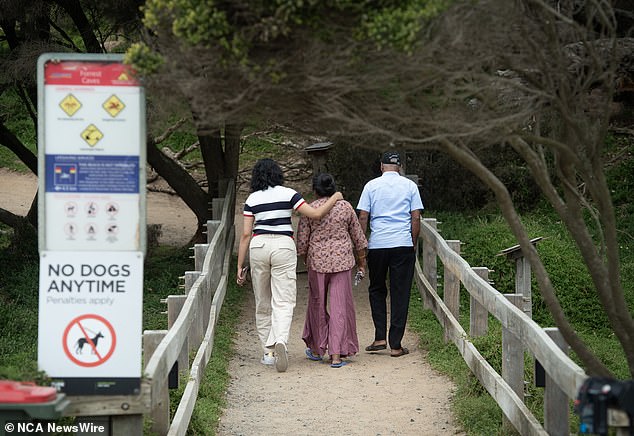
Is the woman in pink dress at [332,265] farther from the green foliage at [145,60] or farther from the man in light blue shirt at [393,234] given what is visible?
the green foliage at [145,60]

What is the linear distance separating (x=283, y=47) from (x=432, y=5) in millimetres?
659

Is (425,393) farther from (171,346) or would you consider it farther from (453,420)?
(171,346)

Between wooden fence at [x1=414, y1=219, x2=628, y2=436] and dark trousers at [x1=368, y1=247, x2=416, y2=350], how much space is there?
0.42 meters

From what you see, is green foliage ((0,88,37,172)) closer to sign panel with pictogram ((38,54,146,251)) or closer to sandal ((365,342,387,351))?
sandal ((365,342,387,351))

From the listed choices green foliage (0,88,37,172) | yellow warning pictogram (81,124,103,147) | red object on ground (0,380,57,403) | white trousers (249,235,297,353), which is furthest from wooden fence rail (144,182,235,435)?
green foliage (0,88,37,172)

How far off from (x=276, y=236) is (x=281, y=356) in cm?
102

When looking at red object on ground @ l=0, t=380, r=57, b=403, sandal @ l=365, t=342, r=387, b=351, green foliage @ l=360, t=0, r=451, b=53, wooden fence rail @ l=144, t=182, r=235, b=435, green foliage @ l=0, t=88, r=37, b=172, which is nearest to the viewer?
green foliage @ l=360, t=0, r=451, b=53

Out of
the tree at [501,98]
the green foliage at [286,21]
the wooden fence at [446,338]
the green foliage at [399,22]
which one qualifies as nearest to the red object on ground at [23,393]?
the wooden fence at [446,338]

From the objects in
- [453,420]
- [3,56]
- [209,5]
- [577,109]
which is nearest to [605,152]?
[3,56]

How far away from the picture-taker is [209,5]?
4391 millimetres

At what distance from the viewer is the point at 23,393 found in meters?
4.55

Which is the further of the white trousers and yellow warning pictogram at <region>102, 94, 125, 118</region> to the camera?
the white trousers

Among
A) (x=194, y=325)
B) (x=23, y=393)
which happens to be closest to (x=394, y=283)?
(x=194, y=325)

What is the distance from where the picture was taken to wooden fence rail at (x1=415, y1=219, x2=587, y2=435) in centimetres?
531
